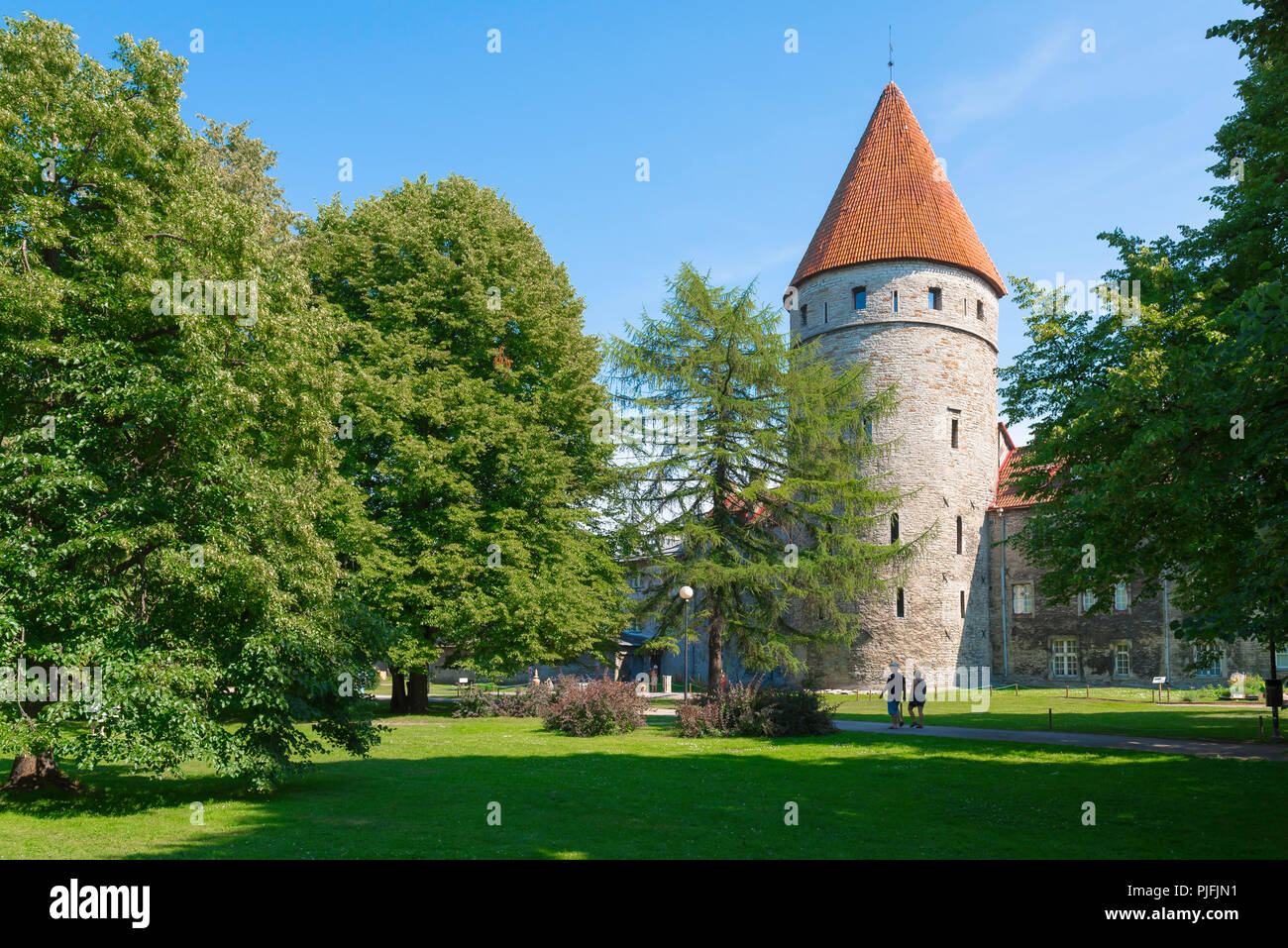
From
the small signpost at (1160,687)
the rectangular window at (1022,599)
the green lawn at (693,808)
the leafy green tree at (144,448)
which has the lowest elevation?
the small signpost at (1160,687)

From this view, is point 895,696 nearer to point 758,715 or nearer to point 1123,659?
point 758,715

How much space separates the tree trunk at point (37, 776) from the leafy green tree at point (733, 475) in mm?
15976

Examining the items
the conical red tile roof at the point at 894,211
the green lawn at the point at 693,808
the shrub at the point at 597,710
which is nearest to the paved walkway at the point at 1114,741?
the green lawn at the point at 693,808

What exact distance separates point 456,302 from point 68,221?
13.6 metres

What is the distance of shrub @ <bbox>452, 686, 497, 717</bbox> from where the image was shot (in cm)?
2517

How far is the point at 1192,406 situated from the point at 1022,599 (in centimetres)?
3399

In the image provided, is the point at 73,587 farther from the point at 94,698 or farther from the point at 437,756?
the point at 437,756

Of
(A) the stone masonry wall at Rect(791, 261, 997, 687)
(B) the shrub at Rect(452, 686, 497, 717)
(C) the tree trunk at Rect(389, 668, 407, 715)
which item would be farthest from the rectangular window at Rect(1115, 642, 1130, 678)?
(C) the tree trunk at Rect(389, 668, 407, 715)

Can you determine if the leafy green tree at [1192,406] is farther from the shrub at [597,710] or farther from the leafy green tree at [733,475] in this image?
the shrub at [597,710]

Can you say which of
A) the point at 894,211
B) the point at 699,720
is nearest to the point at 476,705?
the point at 699,720

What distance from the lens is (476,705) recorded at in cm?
2533

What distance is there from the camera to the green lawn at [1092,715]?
2004 centimetres
